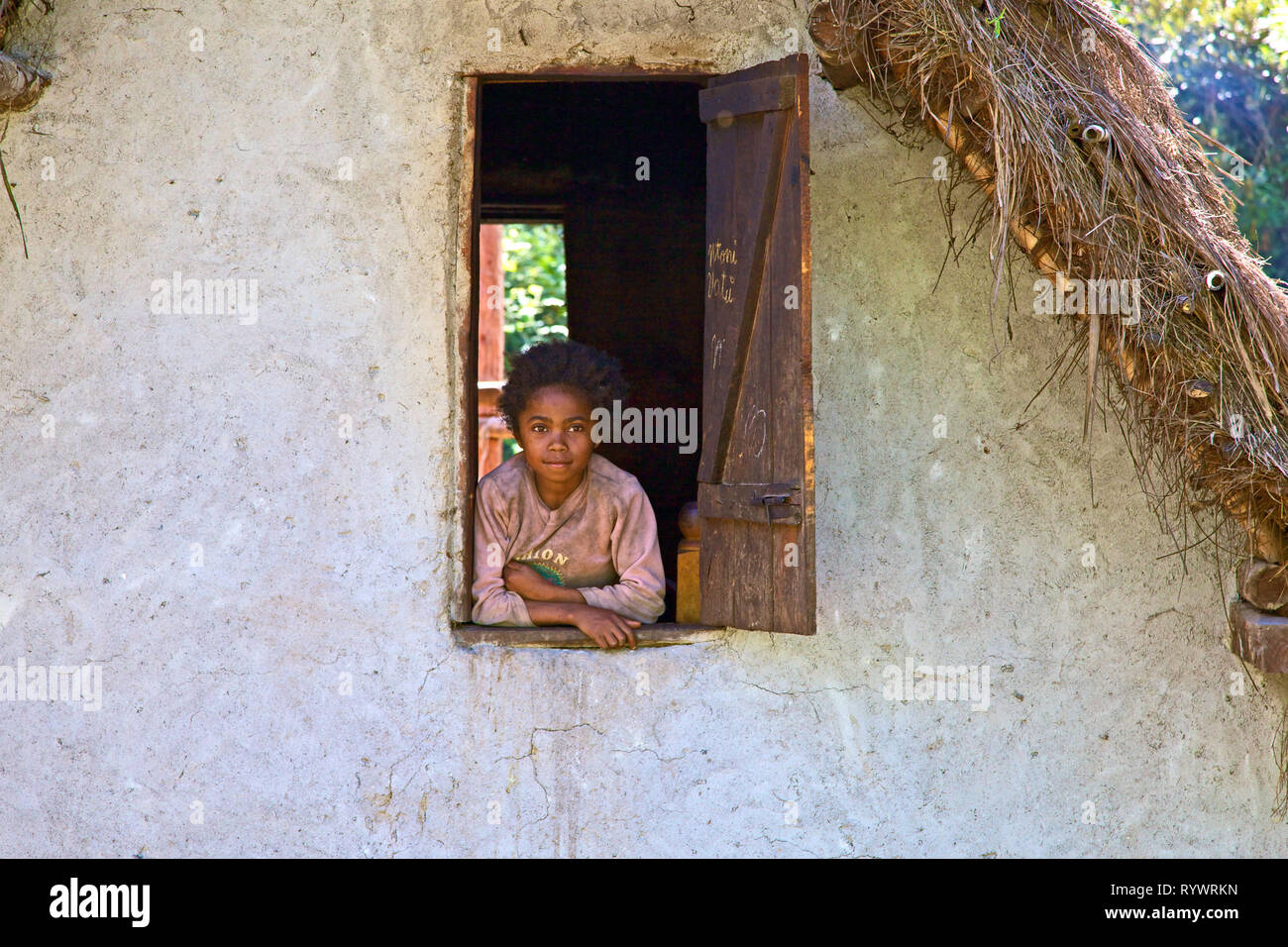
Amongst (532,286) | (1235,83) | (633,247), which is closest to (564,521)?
(633,247)

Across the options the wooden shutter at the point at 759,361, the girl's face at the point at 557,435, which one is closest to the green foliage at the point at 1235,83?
Answer: the wooden shutter at the point at 759,361

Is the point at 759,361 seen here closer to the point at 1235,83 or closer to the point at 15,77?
the point at 15,77

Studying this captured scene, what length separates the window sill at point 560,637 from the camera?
144 inches

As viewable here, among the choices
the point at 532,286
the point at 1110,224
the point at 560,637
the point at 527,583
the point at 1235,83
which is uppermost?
the point at 1235,83

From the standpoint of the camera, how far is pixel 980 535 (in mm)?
3721

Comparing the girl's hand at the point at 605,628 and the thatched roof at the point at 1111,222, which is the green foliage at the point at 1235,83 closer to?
the thatched roof at the point at 1111,222

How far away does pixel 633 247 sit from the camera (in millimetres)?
6523

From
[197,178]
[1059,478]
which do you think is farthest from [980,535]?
[197,178]

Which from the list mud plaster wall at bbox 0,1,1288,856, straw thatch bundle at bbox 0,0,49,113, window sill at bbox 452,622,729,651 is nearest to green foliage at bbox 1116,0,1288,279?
mud plaster wall at bbox 0,1,1288,856

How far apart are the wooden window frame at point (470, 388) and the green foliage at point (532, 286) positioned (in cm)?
1027

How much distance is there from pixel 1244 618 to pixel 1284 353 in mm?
773

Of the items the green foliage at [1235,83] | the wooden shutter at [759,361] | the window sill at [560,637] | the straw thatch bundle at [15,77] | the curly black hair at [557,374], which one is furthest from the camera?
the green foliage at [1235,83]

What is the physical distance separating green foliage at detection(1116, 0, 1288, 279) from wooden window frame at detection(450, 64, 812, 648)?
7440 mm

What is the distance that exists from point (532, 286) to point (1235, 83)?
25.1 ft
